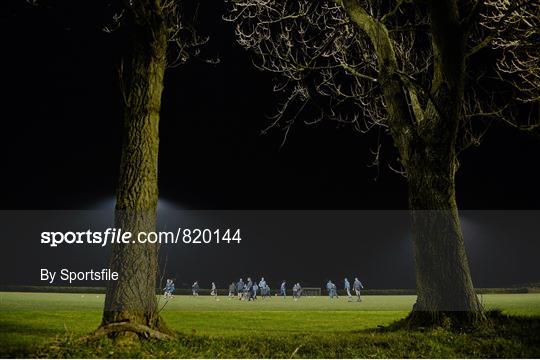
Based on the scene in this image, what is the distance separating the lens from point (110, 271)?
10.8 meters

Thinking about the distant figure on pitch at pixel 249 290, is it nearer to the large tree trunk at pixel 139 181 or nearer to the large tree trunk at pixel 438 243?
the large tree trunk at pixel 438 243

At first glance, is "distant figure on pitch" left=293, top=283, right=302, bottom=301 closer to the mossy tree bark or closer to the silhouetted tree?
the silhouetted tree

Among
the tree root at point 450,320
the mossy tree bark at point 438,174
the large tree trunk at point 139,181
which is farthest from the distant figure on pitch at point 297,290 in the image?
the large tree trunk at point 139,181

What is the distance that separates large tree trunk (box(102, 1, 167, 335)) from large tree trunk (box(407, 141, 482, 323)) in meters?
5.22

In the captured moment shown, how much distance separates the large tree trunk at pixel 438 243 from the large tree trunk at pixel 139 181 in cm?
522

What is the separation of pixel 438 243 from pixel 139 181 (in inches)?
230

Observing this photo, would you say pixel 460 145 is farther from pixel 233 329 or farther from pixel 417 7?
pixel 233 329

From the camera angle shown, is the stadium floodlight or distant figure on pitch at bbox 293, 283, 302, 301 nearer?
distant figure on pitch at bbox 293, 283, 302, 301

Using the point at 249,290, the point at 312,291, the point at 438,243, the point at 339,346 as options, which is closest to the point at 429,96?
the point at 438,243

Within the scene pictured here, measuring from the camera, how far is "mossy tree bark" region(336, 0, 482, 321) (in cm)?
1248

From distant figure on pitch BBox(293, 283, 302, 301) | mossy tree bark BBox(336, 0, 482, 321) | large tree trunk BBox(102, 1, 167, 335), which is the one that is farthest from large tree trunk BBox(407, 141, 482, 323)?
distant figure on pitch BBox(293, 283, 302, 301)

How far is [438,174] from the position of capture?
518 inches

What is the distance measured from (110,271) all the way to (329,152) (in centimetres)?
4873

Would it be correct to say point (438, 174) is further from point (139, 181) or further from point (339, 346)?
point (139, 181)
